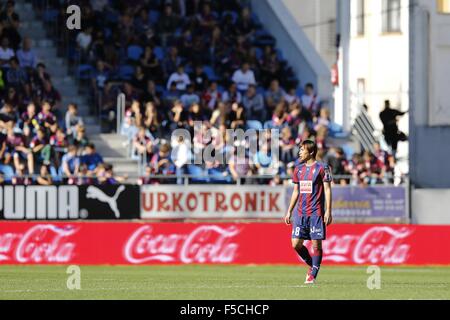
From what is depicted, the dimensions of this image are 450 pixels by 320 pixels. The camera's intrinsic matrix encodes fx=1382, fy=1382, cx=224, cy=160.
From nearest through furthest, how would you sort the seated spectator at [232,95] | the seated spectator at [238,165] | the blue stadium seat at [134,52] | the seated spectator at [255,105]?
the seated spectator at [238,165] → the seated spectator at [232,95] → the seated spectator at [255,105] → the blue stadium seat at [134,52]

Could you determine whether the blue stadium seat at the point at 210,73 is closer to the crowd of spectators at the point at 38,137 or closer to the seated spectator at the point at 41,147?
the crowd of spectators at the point at 38,137

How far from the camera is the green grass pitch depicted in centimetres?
1686

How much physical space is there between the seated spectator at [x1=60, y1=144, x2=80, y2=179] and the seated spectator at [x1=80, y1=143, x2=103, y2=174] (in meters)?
0.18

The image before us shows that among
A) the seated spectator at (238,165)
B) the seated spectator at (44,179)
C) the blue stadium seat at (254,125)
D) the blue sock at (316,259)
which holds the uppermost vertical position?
the blue stadium seat at (254,125)

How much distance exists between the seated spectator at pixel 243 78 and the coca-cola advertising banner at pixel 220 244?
6127 mm

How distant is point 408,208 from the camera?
30.4m

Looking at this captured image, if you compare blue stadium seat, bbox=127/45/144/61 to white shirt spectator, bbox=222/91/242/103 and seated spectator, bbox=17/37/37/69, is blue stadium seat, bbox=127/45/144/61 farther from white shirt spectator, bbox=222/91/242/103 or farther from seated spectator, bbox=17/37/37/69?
seated spectator, bbox=17/37/37/69

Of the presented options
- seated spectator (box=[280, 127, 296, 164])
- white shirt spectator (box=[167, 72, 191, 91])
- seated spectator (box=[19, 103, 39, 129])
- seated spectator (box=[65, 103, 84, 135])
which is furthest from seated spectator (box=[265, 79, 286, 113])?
seated spectator (box=[19, 103, 39, 129])

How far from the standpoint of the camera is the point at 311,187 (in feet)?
59.8

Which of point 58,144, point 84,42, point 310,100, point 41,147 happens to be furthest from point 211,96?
point 41,147

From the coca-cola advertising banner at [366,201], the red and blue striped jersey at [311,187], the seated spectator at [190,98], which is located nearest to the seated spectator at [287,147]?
the coca-cola advertising banner at [366,201]

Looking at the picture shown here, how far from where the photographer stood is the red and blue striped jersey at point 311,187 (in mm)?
18219

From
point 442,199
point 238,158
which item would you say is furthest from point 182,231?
point 442,199

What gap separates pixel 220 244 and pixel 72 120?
4.72 m
